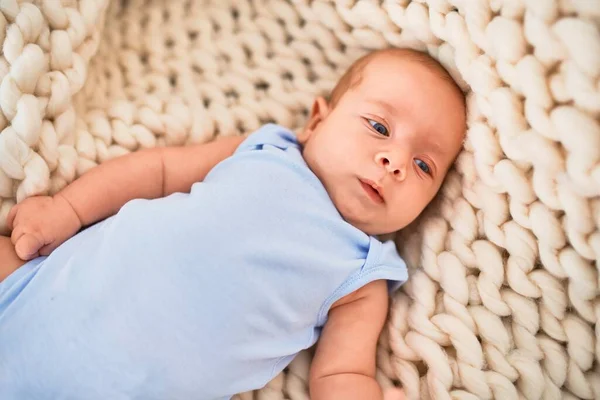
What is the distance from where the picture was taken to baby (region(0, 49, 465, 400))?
0.78m

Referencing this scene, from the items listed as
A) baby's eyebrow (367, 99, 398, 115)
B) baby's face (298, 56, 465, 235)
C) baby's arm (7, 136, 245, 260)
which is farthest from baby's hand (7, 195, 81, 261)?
baby's eyebrow (367, 99, 398, 115)

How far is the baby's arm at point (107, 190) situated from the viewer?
86 cm

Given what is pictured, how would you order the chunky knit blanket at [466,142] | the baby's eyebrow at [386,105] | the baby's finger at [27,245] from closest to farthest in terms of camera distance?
1. the chunky knit blanket at [466,142]
2. the baby's finger at [27,245]
3. the baby's eyebrow at [386,105]

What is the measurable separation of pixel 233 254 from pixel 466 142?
0.41 m

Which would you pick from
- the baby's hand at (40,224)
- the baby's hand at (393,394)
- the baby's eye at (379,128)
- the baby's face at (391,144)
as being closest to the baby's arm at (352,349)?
the baby's hand at (393,394)

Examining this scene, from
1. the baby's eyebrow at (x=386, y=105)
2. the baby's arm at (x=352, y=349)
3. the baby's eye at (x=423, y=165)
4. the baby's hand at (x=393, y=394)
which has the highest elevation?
the baby's eyebrow at (x=386, y=105)

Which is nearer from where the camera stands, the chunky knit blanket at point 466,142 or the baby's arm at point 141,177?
the chunky knit blanket at point 466,142

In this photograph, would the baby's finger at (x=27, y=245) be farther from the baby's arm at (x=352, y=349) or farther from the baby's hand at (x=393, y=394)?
the baby's hand at (x=393, y=394)

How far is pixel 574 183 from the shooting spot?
28.1 inches

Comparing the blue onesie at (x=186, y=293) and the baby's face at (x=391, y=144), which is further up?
the baby's face at (x=391, y=144)

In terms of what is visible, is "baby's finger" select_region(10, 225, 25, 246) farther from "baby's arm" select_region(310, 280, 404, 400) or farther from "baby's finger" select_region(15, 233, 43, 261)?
"baby's arm" select_region(310, 280, 404, 400)

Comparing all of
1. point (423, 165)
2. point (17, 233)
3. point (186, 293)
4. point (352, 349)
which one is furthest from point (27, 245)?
point (423, 165)

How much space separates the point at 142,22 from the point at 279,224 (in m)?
Answer: 0.61

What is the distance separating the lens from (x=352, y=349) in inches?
34.4
